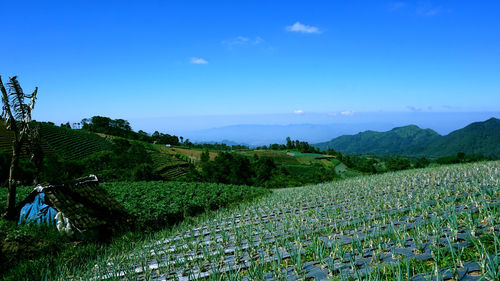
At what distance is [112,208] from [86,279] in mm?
7714

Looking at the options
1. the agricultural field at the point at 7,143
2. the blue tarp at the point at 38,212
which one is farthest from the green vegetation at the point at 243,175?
the blue tarp at the point at 38,212

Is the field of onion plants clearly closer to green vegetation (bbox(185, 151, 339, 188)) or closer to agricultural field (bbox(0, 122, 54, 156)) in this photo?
green vegetation (bbox(185, 151, 339, 188))

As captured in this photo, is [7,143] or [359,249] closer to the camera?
[359,249]

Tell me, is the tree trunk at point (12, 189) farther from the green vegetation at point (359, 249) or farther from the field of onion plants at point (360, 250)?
the field of onion plants at point (360, 250)

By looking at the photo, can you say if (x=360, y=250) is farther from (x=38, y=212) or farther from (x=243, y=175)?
(x=243, y=175)

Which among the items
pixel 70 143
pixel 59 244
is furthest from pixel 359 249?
pixel 70 143

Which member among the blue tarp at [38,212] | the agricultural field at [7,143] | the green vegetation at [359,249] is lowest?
the blue tarp at [38,212]

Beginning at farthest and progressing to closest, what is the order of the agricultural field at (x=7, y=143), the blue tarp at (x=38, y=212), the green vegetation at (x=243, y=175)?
the green vegetation at (x=243, y=175) < the agricultural field at (x=7, y=143) < the blue tarp at (x=38, y=212)

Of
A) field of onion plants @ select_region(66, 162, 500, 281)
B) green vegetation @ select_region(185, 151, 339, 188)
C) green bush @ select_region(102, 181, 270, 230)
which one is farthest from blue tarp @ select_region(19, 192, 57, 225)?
green vegetation @ select_region(185, 151, 339, 188)

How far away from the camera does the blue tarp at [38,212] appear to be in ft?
31.6

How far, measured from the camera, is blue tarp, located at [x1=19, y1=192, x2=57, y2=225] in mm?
9641

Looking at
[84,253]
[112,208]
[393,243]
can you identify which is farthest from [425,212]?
[112,208]

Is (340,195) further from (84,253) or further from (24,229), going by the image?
(24,229)

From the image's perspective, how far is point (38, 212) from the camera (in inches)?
386
